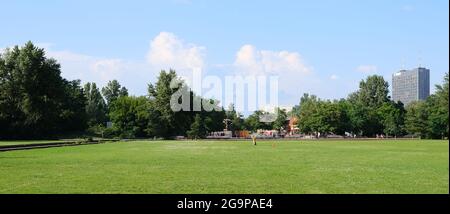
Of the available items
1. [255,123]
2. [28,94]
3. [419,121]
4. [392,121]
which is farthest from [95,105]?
[419,121]

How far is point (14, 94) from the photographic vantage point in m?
76.2

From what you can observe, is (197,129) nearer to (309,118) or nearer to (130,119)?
(130,119)

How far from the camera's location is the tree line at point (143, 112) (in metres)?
76.0

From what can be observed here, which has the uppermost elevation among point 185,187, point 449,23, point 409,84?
point 409,84

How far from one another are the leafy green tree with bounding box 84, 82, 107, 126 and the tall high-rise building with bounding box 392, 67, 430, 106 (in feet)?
249

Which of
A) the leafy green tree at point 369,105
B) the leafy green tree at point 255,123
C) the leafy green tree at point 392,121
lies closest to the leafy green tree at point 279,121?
the leafy green tree at point 255,123

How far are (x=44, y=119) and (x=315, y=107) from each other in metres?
59.3

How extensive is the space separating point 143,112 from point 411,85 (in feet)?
277

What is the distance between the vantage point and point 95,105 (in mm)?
124750

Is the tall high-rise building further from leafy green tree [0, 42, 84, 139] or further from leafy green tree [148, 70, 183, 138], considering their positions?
leafy green tree [0, 42, 84, 139]
